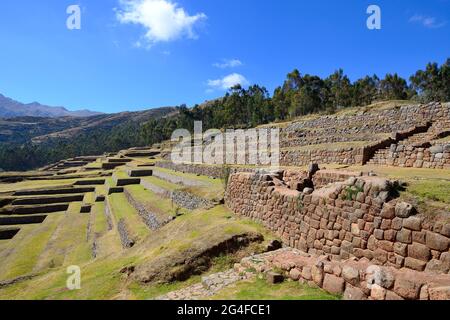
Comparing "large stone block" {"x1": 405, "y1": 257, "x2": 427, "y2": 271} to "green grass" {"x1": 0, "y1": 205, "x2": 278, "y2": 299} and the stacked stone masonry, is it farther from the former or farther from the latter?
the stacked stone masonry

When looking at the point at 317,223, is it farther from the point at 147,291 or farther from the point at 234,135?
the point at 234,135

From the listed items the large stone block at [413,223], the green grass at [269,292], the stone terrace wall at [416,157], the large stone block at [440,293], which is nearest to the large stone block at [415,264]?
the large stone block at [413,223]

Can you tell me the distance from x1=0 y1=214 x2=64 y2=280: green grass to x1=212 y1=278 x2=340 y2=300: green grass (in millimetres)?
14743

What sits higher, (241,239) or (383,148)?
(383,148)

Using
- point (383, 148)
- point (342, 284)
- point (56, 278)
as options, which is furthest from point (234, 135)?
point (342, 284)

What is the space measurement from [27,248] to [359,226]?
2179 centimetres

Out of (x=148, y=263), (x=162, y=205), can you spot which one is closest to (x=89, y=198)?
(x=162, y=205)

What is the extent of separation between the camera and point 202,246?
25.0 ft

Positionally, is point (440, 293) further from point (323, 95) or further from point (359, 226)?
point (323, 95)

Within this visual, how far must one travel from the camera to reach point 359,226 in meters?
5.73

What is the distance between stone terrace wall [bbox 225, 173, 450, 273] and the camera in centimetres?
464

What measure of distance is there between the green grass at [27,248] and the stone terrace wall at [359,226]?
14.9m

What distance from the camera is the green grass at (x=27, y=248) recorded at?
16.8 meters
